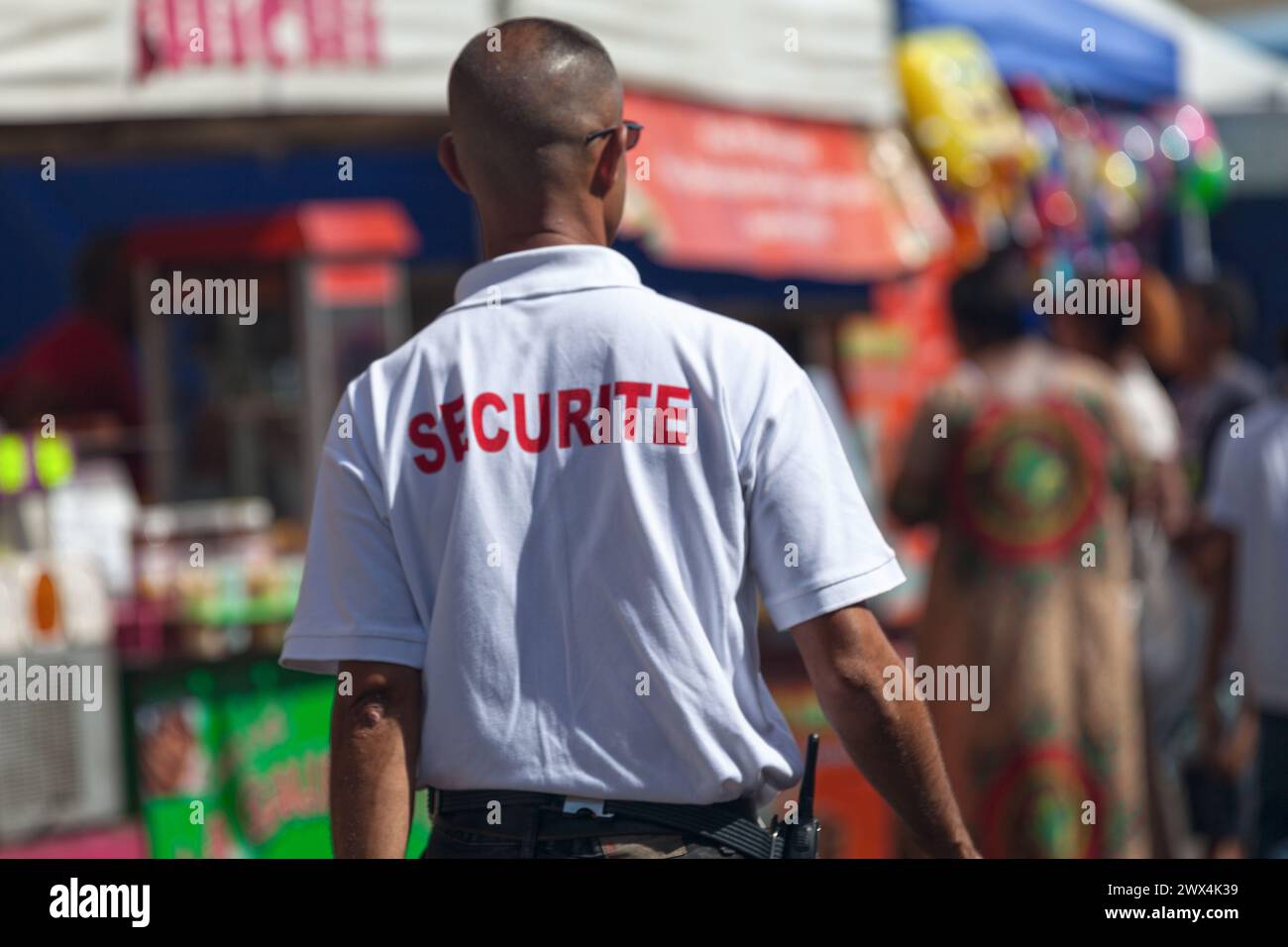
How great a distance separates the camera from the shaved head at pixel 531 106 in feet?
6.90

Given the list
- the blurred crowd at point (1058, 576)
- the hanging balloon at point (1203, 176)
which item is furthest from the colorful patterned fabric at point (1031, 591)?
the hanging balloon at point (1203, 176)

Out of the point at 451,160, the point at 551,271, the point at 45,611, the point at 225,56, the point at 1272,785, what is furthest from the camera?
the point at 225,56

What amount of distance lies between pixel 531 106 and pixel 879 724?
82 centimetres

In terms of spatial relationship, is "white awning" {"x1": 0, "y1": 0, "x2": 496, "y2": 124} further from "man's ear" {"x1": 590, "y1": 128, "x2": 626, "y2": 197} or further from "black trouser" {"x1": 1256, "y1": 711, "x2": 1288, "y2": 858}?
"man's ear" {"x1": 590, "y1": 128, "x2": 626, "y2": 197}

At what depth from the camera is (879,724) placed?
2.10m

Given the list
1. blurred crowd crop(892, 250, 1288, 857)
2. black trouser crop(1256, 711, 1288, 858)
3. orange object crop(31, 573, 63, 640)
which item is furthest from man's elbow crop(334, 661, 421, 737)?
black trouser crop(1256, 711, 1288, 858)

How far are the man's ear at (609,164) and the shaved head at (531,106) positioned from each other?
0.05ft

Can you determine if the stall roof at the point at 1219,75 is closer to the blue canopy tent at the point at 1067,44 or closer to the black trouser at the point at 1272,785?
the blue canopy tent at the point at 1067,44

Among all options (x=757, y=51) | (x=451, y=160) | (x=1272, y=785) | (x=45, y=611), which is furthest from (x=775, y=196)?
(x=451, y=160)

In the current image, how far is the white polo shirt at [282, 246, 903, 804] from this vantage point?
2.02m

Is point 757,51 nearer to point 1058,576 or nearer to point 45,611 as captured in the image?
point 1058,576

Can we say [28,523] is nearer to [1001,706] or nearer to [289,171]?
[1001,706]

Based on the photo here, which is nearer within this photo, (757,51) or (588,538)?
(588,538)
